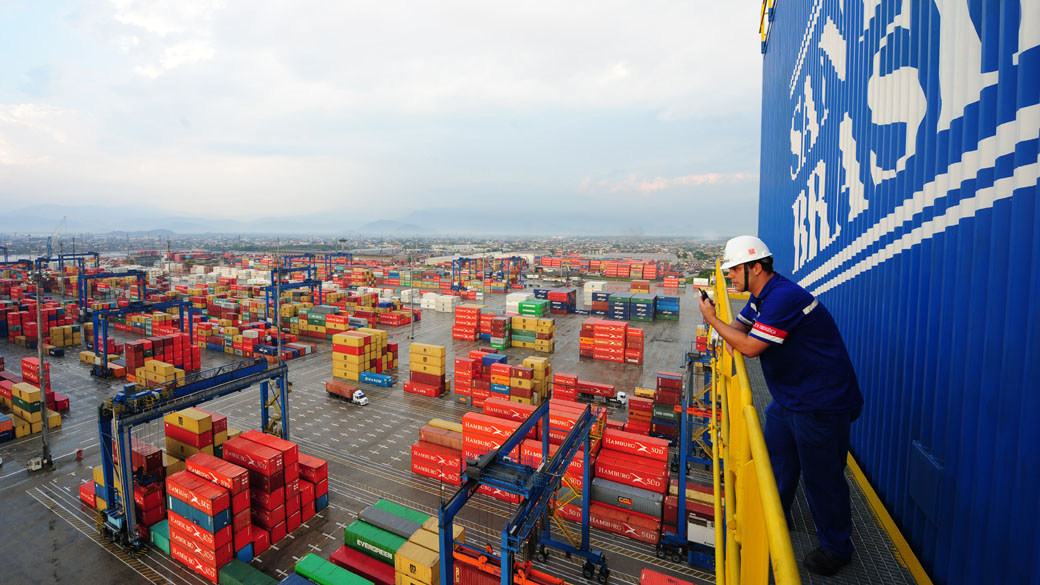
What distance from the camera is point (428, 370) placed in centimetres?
3033

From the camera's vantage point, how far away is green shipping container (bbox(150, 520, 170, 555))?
1538 centimetres

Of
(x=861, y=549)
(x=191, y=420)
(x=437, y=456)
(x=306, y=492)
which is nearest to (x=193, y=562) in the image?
(x=306, y=492)

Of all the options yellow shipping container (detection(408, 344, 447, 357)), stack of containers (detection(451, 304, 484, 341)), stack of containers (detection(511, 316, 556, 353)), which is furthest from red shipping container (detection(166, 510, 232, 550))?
stack of containers (detection(451, 304, 484, 341))

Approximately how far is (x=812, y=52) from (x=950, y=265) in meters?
7.16

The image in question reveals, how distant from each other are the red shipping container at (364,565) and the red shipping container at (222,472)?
373 centimetres

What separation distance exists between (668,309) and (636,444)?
43.5 metres

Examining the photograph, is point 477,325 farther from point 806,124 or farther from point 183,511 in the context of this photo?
point 806,124

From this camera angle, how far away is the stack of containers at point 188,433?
1795cm

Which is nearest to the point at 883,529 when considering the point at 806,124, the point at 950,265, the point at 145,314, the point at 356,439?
the point at 950,265

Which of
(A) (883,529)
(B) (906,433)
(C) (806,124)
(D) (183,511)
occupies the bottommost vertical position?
(D) (183,511)

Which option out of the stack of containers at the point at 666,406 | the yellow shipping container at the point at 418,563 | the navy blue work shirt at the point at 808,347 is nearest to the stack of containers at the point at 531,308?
the stack of containers at the point at 666,406

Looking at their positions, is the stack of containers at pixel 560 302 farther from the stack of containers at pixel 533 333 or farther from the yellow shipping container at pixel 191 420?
the yellow shipping container at pixel 191 420

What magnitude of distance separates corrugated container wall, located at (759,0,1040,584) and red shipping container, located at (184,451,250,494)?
53.3ft

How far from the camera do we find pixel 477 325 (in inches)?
1797
